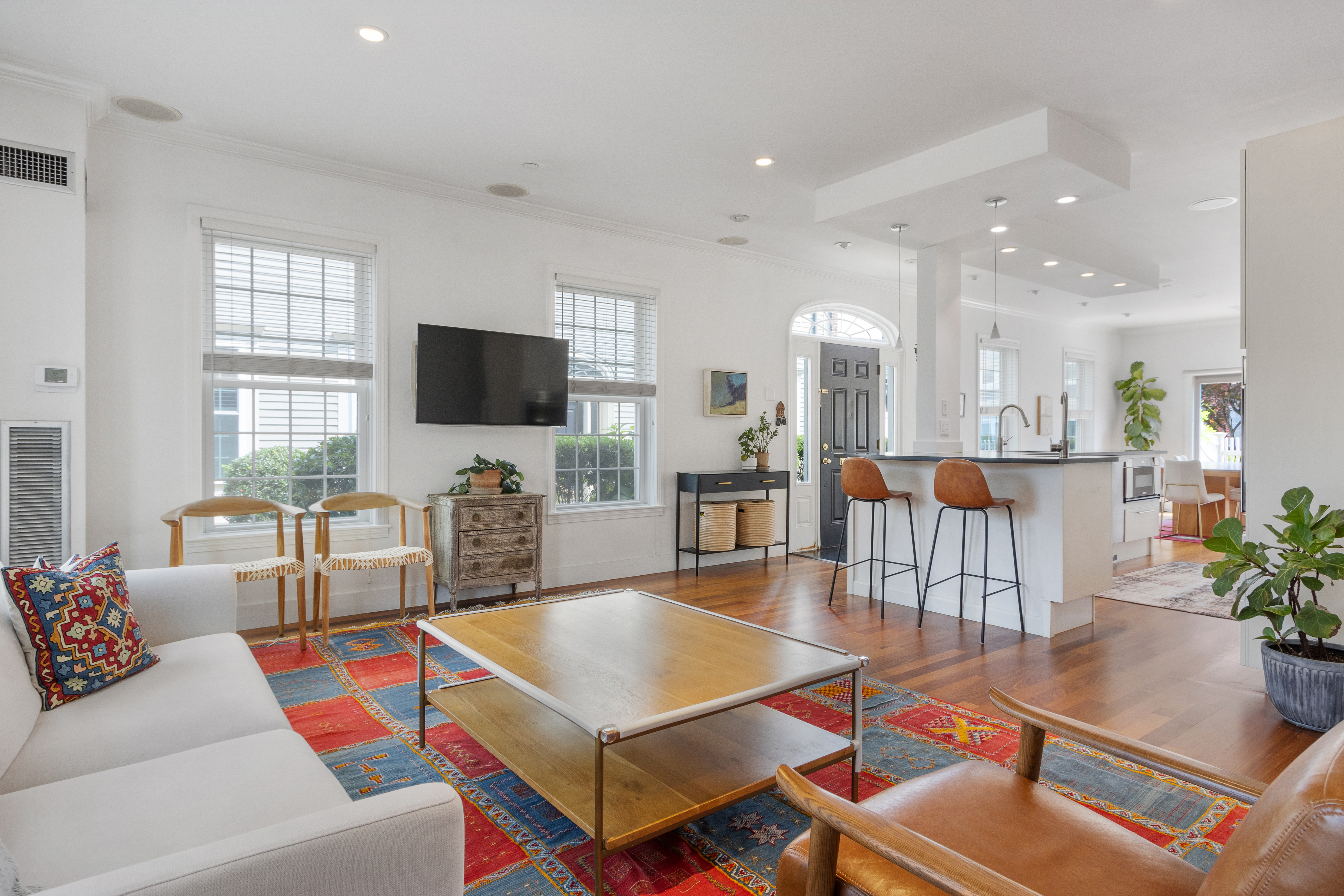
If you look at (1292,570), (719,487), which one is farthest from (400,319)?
(1292,570)

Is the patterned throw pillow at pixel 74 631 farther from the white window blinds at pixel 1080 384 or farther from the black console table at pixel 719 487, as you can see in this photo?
the white window blinds at pixel 1080 384

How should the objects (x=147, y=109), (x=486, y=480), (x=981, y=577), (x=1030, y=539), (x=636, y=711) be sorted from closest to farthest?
(x=636, y=711) → (x=147, y=109) → (x=1030, y=539) → (x=981, y=577) → (x=486, y=480)

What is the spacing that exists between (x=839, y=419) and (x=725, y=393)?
5.25 feet

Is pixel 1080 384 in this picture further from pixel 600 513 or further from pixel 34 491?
pixel 34 491

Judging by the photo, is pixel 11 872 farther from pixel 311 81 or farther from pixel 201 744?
pixel 311 81

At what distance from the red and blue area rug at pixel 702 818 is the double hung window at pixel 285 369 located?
4.37 ft

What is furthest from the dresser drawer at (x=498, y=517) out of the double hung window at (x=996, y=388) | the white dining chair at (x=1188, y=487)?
the white dining chair at (x=1188, y=487)

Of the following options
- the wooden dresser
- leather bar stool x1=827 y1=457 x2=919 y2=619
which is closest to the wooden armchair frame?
leather bar stool x1=827 y1=457 x2=919 y2=619

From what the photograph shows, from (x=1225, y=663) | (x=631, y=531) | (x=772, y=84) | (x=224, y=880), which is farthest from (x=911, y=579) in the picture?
(x=224, y=880)

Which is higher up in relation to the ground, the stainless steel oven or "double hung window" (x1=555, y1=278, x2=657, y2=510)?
Result: "double hung window" (x1=555, y1=278, x2=657, y2=510)

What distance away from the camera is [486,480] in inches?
188

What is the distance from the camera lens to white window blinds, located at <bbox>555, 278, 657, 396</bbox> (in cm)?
558

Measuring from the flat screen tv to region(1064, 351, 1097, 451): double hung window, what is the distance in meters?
8.03

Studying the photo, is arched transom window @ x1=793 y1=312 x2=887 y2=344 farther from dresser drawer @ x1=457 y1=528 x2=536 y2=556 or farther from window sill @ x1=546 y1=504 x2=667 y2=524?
dresser drawer @ x1=457 y1=528 x2=536 y2=556
